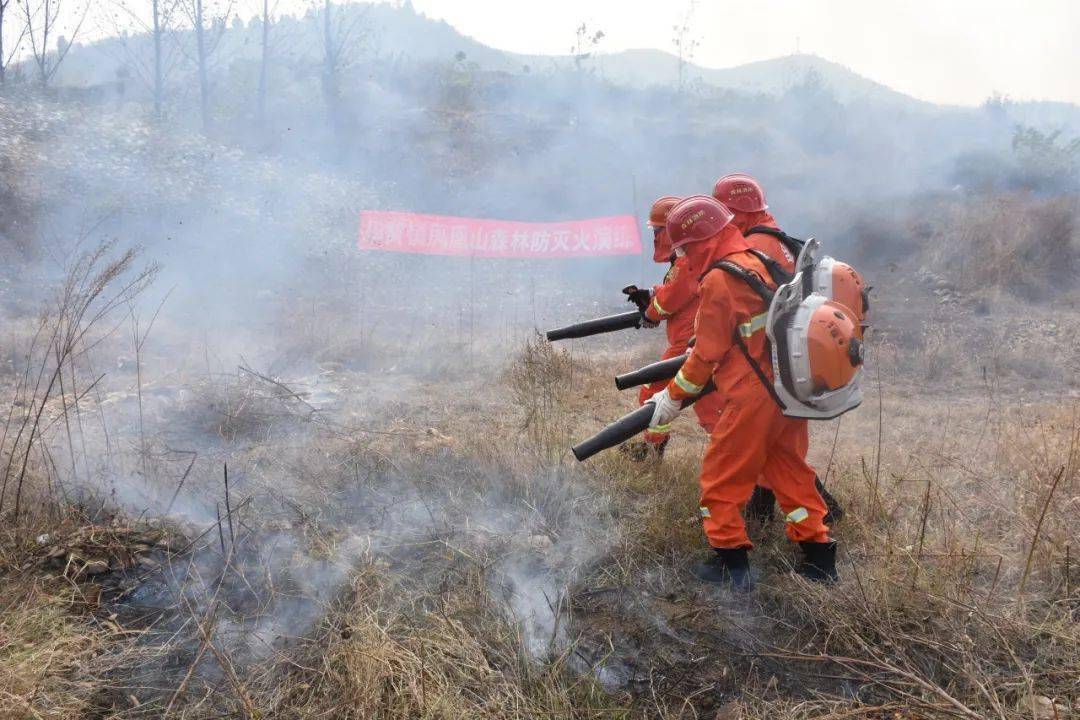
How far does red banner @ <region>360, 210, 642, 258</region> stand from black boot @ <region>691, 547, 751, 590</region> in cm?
978

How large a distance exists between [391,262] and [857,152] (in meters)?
11.7

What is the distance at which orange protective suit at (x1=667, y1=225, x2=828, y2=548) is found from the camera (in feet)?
8.21

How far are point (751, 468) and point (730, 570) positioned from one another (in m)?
0.42

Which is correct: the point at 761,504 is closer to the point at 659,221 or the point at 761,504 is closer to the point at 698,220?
the point at 698,220

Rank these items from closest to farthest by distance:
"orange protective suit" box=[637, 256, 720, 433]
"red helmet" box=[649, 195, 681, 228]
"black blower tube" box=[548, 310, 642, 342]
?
"orange protective suit" box=[637, 256, 720, 433] < "black blower tube" box=[548, 310, 642, 342] < "red helmet" box=[649, 195, 681, 228]

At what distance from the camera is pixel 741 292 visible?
252 cm

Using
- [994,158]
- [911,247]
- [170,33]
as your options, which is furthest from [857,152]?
[170,33]

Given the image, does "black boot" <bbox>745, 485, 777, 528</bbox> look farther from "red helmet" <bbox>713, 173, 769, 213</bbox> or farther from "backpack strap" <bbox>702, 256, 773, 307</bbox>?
"red helmet" <bbox>713, 173, 769, 213</bbox>

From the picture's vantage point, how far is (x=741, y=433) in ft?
8.25

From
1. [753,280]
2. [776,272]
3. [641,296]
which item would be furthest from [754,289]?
[641,296]

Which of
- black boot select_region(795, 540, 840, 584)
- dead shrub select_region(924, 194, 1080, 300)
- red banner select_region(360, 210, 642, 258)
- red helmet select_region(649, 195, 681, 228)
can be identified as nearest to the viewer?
black boot select_region(795, 540, 840, 584)

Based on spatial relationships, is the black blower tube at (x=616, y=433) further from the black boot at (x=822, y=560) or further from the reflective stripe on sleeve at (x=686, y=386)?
the black boot at (x=822, y=560)

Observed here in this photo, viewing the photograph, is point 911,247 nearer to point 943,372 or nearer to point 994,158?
point 994,158

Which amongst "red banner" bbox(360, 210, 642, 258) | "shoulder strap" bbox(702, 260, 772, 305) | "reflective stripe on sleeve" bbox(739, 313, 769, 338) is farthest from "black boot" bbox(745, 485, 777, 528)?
"red banner" bbox(360, 210, 642, 258)
